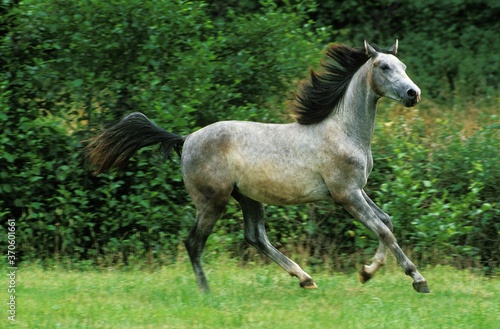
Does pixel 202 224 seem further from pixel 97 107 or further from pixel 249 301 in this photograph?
pixel 97 107

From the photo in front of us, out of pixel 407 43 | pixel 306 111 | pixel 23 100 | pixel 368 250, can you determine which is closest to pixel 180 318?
pixel 306 111

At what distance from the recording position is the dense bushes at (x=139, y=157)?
9.96 metres

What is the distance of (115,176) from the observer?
33.3 ft

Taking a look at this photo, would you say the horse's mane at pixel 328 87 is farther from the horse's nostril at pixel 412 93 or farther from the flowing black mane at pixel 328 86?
the horse's nostril at pixel 412 93

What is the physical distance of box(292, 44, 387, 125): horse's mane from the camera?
750 centimetres

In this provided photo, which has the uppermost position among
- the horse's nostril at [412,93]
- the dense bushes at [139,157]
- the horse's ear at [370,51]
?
the horse's ear at [370,51]

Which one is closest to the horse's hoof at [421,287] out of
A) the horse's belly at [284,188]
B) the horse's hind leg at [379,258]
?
the horse's hind leg at [379,258]

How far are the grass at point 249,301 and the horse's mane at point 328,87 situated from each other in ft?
5.18

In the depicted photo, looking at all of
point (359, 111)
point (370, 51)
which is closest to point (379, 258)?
point (359, 111)

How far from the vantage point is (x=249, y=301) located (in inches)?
274

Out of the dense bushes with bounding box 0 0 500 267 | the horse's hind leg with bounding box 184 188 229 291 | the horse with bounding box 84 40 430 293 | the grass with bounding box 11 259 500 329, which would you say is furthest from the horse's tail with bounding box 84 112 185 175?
the dense bushes with bounding box 0 0 500 267

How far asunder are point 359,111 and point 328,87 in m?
0.41

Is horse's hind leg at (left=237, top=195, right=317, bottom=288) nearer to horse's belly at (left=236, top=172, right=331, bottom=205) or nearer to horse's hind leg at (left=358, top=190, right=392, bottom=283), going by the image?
horse's belly at (left=236, top=172, right=331, bottom=205)

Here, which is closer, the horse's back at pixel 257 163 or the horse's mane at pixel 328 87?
the horse's back at pixel 257 163
